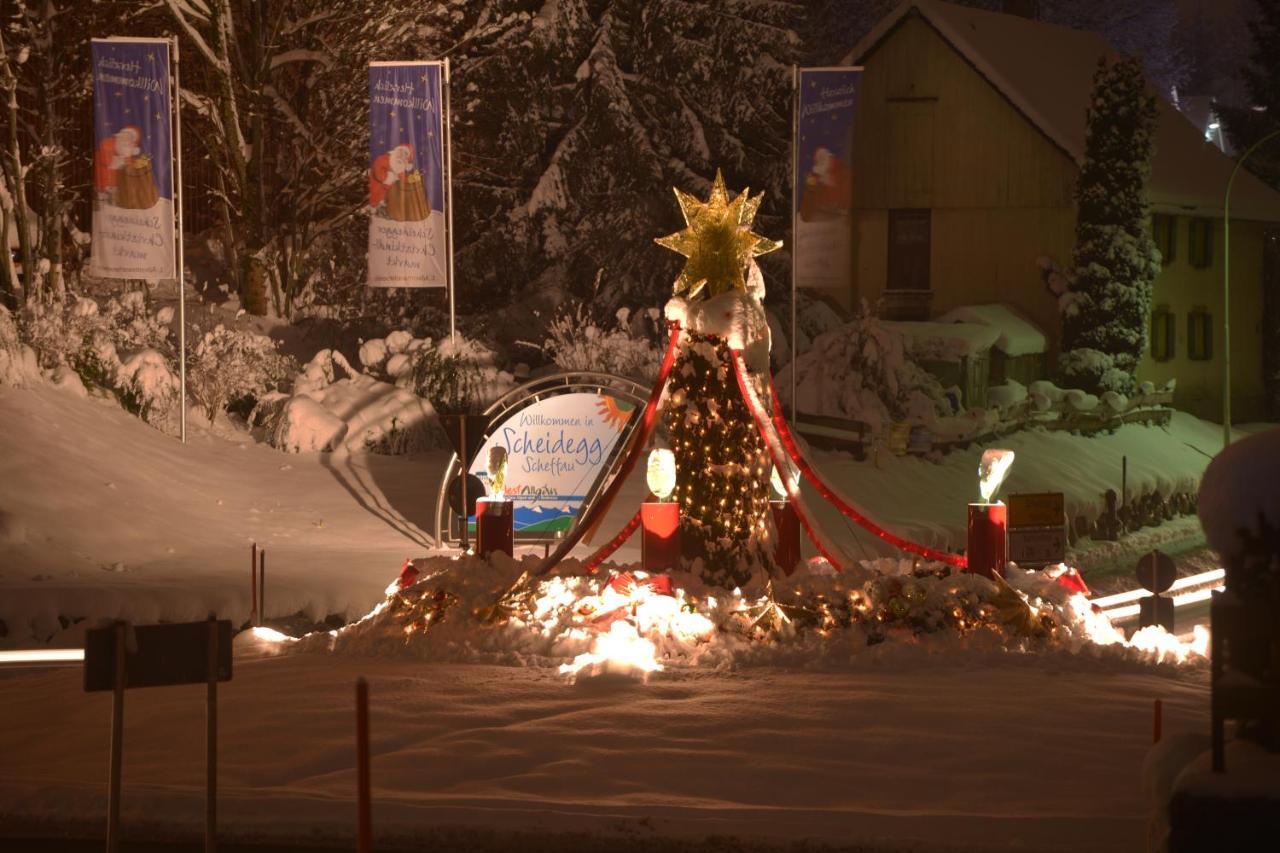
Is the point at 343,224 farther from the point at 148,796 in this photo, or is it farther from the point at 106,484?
the point at 148,796

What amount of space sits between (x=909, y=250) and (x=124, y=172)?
74.6 feet

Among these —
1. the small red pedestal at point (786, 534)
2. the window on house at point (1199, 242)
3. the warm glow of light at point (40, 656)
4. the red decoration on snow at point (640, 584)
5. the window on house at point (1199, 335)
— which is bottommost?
the warm glow of light at point (40, 656)

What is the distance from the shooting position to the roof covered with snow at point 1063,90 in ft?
134

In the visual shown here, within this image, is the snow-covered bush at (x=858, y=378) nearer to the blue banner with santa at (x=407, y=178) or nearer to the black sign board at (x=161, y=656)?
the blue banner with santa at (x=407, y=178)

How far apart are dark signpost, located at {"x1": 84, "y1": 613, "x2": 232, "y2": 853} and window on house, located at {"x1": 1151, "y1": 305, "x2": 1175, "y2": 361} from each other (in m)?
38.4

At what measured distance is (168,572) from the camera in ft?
58.7

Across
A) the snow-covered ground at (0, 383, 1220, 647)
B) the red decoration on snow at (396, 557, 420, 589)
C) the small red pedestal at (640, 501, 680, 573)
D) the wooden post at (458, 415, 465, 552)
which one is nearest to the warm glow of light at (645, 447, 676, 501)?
the small red pedestal at (640, 501, 680, 573)

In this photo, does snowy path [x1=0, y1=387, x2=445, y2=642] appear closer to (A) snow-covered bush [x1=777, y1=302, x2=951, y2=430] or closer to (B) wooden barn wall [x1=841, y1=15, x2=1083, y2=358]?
(A) snow-covered bush [x1=777, y1=302, x2=951, y2=430]

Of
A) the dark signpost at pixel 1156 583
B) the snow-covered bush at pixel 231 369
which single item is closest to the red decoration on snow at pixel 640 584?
the dark signpost at pixel 1156 583

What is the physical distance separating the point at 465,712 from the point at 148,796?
2.48 metres

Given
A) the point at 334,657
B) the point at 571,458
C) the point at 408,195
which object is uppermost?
the point at 408,195

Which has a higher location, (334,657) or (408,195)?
(408,195)

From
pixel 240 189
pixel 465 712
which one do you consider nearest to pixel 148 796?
pixel 465 712

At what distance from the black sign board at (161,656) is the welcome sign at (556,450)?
39.3 ft
